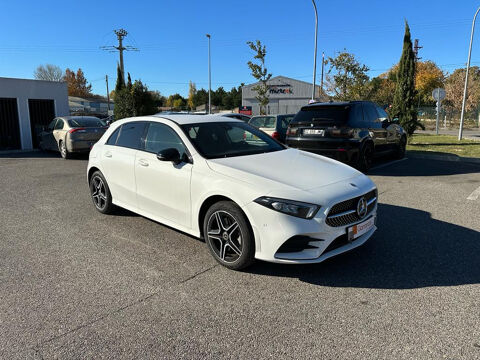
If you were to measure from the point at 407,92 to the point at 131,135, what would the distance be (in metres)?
15.2

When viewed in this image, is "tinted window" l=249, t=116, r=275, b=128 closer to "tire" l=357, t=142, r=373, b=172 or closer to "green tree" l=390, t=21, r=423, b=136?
"tire" l=357, t=142, r=373, b=172

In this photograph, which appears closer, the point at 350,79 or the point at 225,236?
the point at 225,236

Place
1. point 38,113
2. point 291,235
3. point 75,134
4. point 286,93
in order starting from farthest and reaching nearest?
point 286,93, point 38,113, point 75,134, point 291,235

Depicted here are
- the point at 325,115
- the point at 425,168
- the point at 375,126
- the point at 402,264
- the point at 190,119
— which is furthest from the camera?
the point at 425,168

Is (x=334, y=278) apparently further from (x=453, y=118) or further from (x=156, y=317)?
(x=453, y=118)

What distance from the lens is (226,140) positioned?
14.8 feet

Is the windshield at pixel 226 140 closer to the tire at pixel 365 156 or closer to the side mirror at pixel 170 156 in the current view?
the side mirror at pixel 170 156

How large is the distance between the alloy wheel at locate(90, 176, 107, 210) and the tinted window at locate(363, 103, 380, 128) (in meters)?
6.35

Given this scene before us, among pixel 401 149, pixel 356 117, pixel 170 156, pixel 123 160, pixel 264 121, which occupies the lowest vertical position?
pixel 401 149

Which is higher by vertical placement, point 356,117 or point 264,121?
point 356,117

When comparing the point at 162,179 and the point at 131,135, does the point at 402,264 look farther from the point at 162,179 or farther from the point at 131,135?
the point at 131,135

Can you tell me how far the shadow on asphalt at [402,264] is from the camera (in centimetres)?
339

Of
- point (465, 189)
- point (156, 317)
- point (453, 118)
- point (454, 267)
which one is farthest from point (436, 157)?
point (453, 118)


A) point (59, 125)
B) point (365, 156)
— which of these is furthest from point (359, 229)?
point (59, 125)
